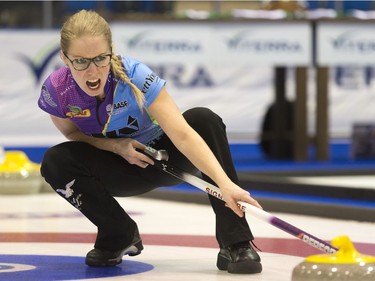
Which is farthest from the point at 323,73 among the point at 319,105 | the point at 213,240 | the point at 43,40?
the point at 213,240

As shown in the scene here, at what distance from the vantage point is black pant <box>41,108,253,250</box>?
132 inches

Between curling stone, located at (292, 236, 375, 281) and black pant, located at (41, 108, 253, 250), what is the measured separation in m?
0.56

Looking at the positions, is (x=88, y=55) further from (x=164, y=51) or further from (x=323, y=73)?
(x=323, y=73)

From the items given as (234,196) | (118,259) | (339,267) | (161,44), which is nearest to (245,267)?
(234,196)

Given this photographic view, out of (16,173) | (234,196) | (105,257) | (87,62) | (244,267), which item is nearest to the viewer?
(234,196)

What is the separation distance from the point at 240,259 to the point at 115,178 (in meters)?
0.50

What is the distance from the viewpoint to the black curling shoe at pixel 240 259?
325 cm

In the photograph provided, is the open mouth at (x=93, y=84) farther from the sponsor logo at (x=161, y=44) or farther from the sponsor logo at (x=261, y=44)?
the sponsor logo at (x=261, y=44)

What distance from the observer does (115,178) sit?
3461 mm

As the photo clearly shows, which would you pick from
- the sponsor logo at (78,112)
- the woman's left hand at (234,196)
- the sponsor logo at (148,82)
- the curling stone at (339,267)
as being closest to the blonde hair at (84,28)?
the sponsor logo at (148,82)

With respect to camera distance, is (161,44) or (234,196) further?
(161,44)

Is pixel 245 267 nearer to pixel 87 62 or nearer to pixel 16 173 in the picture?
pixel 87 62

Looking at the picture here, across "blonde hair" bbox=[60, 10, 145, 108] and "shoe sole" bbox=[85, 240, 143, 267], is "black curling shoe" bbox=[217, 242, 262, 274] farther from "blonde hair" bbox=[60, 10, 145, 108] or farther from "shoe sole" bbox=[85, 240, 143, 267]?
"blonde hair" bbox=[60, 10, 145, 108]

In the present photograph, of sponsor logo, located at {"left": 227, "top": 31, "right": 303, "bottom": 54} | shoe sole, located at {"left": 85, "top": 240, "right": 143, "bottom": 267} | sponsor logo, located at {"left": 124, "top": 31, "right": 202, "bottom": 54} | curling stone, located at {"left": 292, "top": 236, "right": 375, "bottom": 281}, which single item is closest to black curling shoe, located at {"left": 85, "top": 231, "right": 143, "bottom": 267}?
shoe sole, located at {"left": 85, "top": 240, "right": 143, "bottom": 267}
